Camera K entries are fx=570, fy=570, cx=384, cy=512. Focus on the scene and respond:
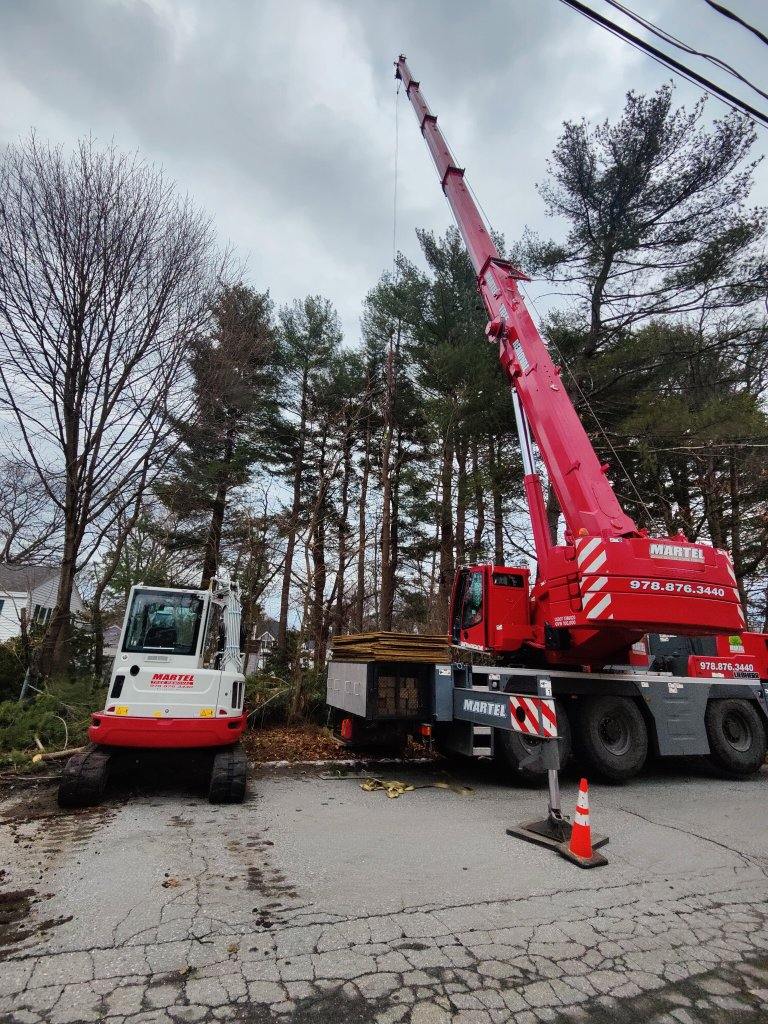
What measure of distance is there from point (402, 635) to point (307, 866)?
12.4ft

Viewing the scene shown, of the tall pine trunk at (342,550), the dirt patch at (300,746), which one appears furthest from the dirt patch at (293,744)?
the tall pine trunk at (342,550)

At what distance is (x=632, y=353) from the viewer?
1372 centimetres

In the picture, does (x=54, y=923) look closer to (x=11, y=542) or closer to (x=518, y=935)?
(x=518, y=935)

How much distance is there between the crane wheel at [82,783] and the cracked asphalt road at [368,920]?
19 centimetres

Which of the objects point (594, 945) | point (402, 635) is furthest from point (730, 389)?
point (594, 945)

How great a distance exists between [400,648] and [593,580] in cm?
275

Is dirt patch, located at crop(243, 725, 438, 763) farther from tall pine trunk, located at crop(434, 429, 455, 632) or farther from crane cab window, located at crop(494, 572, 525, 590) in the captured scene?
tall pine trunk, located at crop(434, 429, 455, 632)

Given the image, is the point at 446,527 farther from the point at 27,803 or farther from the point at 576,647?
the point at 27,803

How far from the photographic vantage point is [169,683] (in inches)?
271

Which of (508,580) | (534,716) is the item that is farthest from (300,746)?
(534,716)

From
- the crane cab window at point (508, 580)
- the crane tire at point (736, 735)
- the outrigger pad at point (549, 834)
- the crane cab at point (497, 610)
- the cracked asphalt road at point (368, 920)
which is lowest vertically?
the cracked asphalt road at point (368, 920)

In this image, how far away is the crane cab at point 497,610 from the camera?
28.7ft

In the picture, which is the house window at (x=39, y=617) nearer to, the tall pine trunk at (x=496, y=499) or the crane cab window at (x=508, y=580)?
the crane cab window at (x=508, y=580)

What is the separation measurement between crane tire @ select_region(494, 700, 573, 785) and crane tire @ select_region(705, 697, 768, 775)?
2.96 meters
